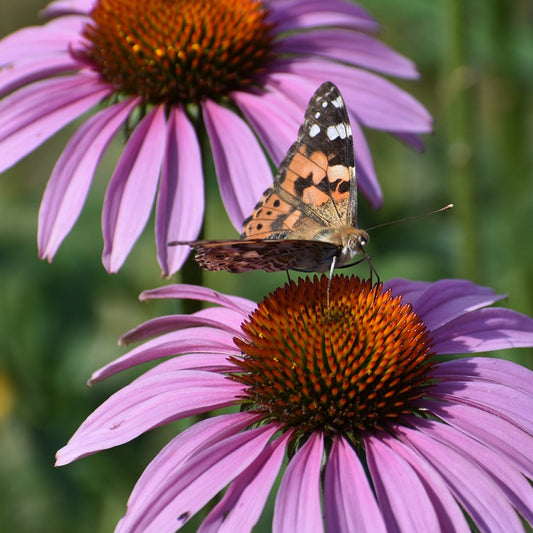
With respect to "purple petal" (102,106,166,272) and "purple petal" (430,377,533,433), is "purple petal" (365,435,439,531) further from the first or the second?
"purple petal" (102,106,166,272)

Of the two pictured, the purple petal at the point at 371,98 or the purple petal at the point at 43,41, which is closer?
the purple petal at the point at 371,98

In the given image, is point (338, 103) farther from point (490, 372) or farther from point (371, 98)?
point (490, 372)

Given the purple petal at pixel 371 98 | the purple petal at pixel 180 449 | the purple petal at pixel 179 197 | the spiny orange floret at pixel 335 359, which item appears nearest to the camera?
the purple petal at pixel 180 449

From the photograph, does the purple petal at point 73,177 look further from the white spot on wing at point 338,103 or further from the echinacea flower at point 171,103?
the white spot on wing at point 338,103

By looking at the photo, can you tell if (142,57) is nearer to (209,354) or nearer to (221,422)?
(209,354)

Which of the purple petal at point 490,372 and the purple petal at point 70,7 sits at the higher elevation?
the purple petal at point 70,7

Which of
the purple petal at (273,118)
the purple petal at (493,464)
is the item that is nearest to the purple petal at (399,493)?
the purple petal at (493,464)
